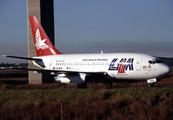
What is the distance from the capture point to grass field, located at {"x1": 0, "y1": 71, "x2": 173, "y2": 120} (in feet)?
61.6

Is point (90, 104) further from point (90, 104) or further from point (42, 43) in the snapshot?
point (42, 43)

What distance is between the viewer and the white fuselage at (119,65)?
30.0 meters

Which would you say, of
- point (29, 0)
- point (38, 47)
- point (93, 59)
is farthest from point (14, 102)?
point (29, 0)

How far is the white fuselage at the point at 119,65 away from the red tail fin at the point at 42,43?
8.84 ft

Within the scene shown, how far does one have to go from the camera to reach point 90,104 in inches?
853

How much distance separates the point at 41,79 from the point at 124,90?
29.1 metres

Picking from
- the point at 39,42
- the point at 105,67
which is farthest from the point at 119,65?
the point at 39,42

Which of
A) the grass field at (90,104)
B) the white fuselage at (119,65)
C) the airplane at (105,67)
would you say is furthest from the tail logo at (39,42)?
the grass field at (90,104)

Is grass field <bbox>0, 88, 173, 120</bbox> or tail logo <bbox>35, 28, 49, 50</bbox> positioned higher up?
tail logo <bbox>35, 28, 49, 50</bbox>

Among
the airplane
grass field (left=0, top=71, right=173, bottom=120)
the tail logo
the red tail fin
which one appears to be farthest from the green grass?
the tail logo

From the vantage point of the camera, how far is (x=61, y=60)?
122ft

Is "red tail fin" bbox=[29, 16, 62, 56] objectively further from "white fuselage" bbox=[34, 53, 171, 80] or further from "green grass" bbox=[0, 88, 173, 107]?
"green grass" bbox=[0, 88, 173, 107]

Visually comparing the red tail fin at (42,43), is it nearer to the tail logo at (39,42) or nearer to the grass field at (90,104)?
the tail logo at (39,42)

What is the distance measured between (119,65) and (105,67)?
1866mm
